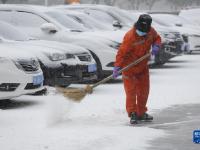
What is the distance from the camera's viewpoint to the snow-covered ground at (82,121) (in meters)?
7.41

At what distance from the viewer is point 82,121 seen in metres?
9.04

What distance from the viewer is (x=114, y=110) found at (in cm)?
1008

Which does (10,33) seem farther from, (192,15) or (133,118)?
(192,15)

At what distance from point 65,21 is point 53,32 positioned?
1175mm

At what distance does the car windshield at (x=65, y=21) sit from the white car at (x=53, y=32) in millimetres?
425

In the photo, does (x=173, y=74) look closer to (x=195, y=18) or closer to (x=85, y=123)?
(x=85, y=123)

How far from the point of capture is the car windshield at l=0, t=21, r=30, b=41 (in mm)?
A: 11609

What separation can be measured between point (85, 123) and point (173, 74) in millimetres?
7889

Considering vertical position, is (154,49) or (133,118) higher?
(154,49)

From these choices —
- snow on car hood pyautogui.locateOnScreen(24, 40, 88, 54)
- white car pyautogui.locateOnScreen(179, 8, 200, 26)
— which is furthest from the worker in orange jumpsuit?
white car pyautogui.locateOnScreen(179, 8, 200, 26)

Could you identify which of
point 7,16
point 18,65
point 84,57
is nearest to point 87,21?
point 7,16

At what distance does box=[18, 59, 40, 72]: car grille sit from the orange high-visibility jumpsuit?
63.9 inches

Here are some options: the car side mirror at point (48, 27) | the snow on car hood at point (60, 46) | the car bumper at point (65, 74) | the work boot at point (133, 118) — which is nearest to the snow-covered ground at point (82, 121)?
the work boot at point (133, 118)

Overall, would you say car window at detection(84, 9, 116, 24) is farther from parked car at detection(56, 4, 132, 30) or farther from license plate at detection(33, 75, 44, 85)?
license plate at detection(33, 75, 44, 85)
